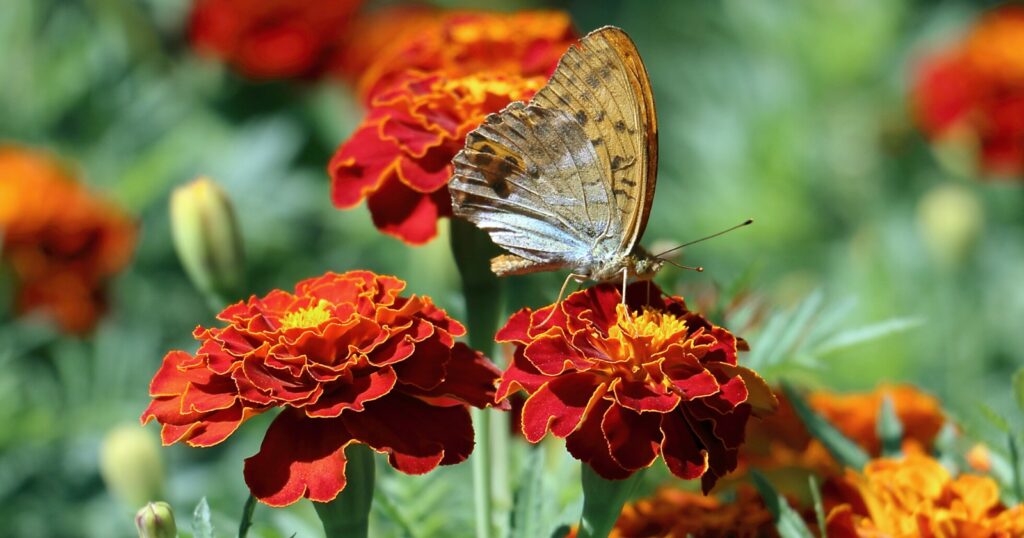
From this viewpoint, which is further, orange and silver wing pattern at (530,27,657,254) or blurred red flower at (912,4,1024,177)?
blurred red flower at (912,4,1024,177)

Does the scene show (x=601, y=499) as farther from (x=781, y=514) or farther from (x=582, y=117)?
(x=582, y=117)

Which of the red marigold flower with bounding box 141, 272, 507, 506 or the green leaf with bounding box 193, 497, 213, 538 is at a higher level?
the red marigold flower with bounding box 141, 272, 507, 506

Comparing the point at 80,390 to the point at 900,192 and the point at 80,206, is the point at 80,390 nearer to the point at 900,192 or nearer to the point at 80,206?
the point at 80,206

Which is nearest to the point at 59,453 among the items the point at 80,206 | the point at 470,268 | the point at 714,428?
the point at 80,206

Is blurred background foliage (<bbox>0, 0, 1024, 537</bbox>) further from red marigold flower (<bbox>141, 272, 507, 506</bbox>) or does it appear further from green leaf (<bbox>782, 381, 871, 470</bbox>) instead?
red marigold flower (<bbox>141, 272, 507, 506</bbox>)

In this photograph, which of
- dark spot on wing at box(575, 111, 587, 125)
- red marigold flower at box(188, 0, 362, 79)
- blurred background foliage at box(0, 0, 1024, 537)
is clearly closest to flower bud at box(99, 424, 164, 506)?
blurred background foliage at box(0, 0, 1024, 537)

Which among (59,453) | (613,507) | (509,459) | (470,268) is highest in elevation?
(470,268)
